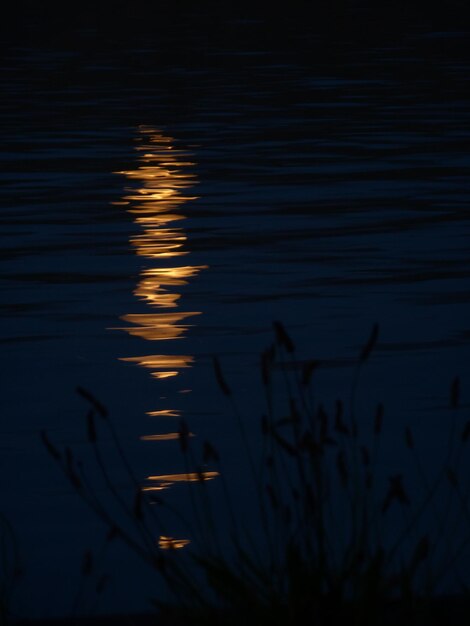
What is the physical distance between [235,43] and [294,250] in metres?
19.8

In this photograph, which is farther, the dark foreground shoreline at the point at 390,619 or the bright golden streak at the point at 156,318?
the bright golden streak at the point at 156,318

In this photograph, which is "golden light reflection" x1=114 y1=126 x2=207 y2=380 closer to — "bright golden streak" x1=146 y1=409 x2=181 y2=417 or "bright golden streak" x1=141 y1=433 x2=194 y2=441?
"bright golden streak" x1=146 y1=409 x2=181 y2=417

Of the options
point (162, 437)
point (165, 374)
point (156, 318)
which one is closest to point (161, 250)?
point (156, 318)

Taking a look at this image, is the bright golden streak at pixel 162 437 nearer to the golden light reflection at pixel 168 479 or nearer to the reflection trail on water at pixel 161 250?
the reflection trail on water at pixel 161 250

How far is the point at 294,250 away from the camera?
959cm

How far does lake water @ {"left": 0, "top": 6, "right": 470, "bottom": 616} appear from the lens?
5.90m

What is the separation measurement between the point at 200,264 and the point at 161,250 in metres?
0.58

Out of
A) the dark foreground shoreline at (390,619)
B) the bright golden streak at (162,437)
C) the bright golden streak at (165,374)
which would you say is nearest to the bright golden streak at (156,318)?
the bright golden streak at (165,374)

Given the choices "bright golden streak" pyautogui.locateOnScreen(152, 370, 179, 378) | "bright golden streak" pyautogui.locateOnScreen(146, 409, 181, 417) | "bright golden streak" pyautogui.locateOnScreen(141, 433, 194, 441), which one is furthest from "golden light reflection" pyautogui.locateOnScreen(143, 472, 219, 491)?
"bright golden streak" pyautogui.locateOnScreen(152, 370, 179, 378)

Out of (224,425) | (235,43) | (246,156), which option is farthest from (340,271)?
(235,43)

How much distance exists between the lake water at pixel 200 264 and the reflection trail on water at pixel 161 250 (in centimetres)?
2

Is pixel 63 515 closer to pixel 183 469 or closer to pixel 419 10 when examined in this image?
pixel 183 469

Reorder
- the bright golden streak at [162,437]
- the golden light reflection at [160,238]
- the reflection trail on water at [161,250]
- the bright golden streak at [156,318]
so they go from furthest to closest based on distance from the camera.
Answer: the bright golden streak at [156,318] → the golden light reflection at [160,238] → the reflection trail on water at [161,250] → the bright golden streak at [162,437]

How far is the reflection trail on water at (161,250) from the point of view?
6.86m
